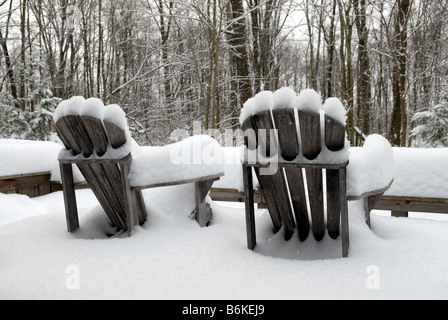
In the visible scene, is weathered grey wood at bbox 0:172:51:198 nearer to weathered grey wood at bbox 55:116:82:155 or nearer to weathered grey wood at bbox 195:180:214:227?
weathered grey wood at bbox 55:116:82:155

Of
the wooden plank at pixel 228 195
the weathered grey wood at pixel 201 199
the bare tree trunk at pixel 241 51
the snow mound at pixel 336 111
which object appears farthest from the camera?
the bare tree trunk at pixel 241 51

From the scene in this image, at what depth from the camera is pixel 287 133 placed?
6.45ft

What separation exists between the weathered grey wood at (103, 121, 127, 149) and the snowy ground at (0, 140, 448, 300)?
0.67 m

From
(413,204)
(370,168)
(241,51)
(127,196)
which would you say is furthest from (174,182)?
(241,51)

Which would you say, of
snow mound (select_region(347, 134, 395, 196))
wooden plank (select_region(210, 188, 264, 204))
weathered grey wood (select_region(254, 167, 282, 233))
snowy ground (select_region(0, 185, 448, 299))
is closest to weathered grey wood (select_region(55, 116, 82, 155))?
snowy ground (select_region(0, 185, 448, 299))

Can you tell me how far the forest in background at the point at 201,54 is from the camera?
8133 mm

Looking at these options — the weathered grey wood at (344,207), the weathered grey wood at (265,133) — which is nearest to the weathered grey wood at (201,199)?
the weathered grey wood at (265,133)

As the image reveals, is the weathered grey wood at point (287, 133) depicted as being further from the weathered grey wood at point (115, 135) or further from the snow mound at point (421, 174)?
the snow mound at point (421, 174)

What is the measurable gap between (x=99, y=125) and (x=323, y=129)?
57.5 inches

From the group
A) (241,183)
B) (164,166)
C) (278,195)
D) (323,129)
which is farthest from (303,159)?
(164,166)

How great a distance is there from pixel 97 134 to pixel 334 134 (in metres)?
1.55

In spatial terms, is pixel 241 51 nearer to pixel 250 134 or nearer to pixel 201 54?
pixel 201 54

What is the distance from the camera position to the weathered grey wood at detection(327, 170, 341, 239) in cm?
208

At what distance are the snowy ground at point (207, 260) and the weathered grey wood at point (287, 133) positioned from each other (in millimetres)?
642
